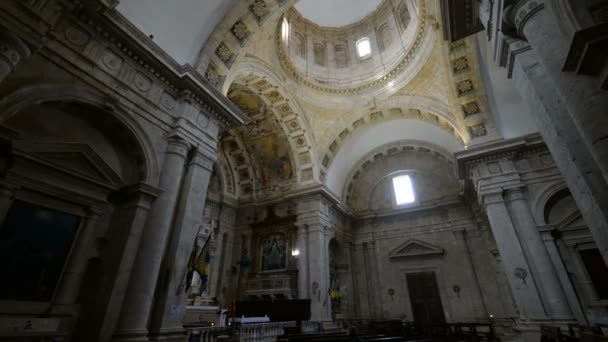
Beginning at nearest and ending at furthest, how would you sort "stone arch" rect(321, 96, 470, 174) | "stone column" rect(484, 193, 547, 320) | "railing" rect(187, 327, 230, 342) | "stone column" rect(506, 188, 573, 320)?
"railing" rect(187, 327, 230, 342), "stone column" rect(506, 188, 573, 320), "stone column" rect(484, 193, 547, 320), "stone arch" rect(321, 96, 470, 174)

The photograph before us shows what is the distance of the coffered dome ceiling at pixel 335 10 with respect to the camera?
1712 cm

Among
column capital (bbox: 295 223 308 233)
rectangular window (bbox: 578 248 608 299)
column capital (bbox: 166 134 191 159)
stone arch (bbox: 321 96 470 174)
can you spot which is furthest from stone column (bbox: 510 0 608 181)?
column capital (bbox: 295 223 308 233)

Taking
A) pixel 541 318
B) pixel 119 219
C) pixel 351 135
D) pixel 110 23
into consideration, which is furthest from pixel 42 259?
pixel 351 135

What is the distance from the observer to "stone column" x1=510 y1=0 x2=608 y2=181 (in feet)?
8.79

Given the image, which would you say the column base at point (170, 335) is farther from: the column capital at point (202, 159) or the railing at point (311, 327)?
the railing at point (311, 327)

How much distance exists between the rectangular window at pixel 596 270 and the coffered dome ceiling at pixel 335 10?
50.8 ft

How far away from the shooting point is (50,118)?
576cm

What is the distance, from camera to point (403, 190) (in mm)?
17953

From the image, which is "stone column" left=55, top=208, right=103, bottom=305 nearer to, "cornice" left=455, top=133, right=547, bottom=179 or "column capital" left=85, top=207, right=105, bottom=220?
"column capital" left=85, top=207, right=105, bottom=220

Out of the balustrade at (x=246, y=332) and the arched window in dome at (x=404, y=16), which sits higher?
the arched window in dome at (x=404, y=16)

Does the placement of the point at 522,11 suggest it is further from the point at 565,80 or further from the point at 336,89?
the point at 336,89

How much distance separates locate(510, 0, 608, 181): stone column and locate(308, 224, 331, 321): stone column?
1109 cm

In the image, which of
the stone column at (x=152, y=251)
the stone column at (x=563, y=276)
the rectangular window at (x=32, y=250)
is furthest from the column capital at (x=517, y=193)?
the rectangular window at (x=32, y=250)

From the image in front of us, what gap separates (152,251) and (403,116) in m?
13.5
